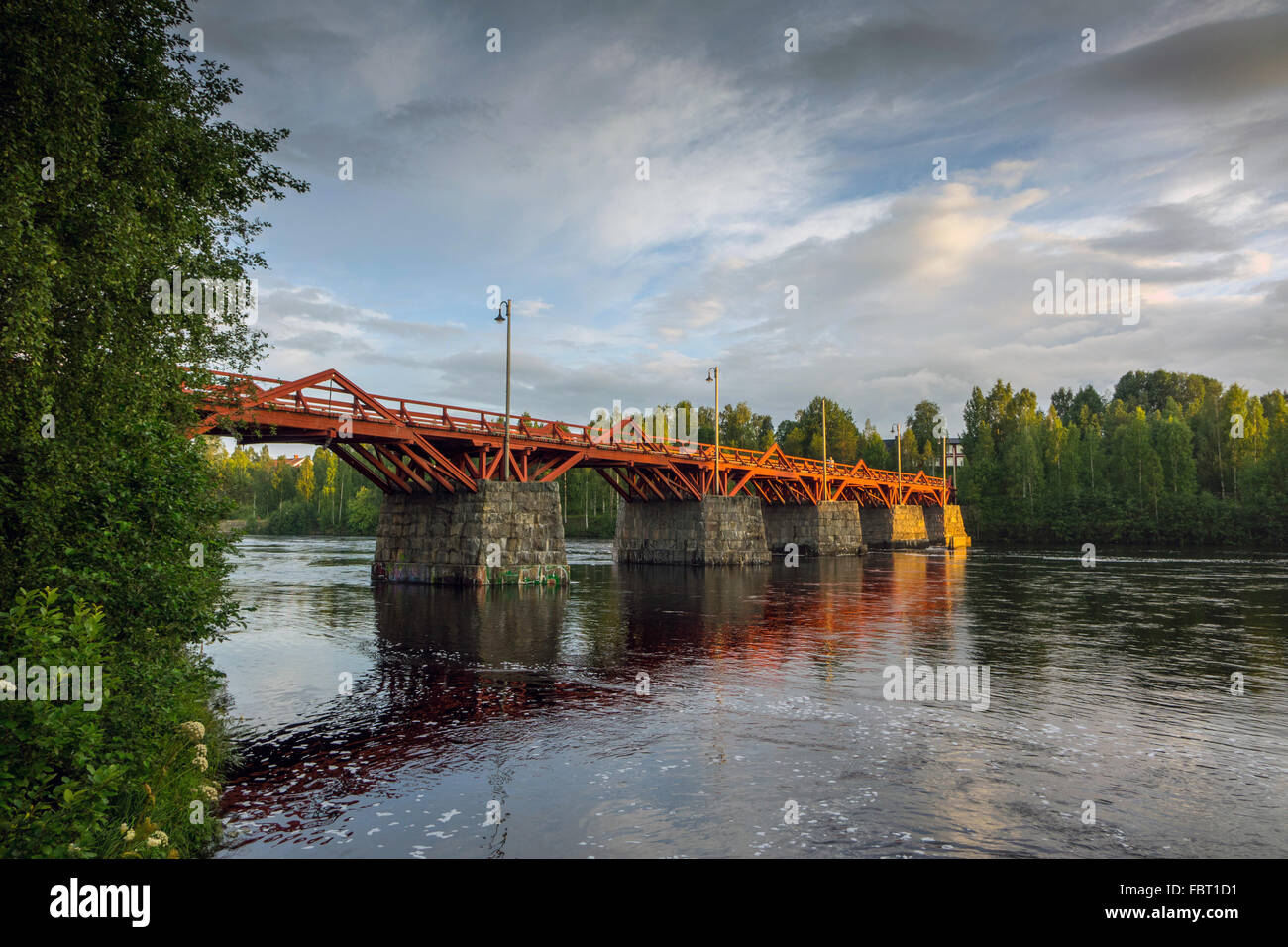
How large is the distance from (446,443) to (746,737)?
28558 mm

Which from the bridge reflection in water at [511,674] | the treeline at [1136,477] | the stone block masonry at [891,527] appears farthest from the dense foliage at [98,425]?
the treeline at [1136,477]

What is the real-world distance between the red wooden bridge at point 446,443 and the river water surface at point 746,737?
26.0ft

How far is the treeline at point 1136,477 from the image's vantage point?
9056 cm

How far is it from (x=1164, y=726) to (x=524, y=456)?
107ft

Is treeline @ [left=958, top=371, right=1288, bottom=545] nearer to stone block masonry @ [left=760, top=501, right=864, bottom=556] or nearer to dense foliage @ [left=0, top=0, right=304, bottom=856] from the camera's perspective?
stone block masonry @ [left=760, top=501, right=864, bottom=556]

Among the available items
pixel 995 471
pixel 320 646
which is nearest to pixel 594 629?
pixel 320 646

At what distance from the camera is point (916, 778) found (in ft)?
33.1

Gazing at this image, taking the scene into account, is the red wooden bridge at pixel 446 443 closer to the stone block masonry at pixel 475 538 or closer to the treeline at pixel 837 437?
the stone block masonry at pixel 475 538

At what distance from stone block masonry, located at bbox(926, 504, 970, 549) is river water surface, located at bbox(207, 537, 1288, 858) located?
8241 cm

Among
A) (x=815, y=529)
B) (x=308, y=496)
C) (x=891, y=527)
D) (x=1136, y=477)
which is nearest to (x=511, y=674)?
(x=815, y=529)

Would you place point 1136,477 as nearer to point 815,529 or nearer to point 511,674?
point 815,529

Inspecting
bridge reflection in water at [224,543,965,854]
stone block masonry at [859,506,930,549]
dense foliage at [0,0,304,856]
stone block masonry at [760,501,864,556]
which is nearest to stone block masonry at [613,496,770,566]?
stone block masonry at [760,501,864,556]

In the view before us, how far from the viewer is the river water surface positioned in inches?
327
